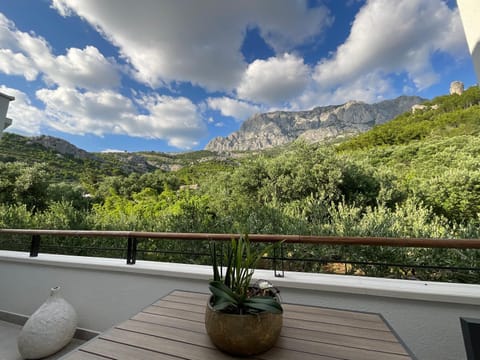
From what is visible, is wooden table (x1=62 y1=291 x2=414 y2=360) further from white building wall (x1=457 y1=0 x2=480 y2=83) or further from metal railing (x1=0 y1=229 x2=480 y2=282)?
white building wall (x1=457 y1=0 x2=480 y2=83)

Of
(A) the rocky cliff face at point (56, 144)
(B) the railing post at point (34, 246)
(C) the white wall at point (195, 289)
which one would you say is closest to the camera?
(C) the white wall at point (195, 289)

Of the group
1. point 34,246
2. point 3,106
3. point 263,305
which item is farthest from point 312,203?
point 3,106

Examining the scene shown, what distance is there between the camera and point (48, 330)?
1722mm

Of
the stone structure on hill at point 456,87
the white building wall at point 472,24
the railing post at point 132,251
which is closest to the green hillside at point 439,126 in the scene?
the stone structure on hill at point 456,87

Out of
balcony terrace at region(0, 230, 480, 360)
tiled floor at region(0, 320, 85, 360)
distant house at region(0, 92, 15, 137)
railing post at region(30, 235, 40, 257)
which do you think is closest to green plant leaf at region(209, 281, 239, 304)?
balcony terrace at region(0, 230, 480, 360)

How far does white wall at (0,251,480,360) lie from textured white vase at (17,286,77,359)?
0.54 ft

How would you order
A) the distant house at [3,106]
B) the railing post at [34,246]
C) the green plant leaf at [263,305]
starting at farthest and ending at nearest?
1. the distant house at [3,106]
2. the railing post at [34,246]
3. the green plant leaf at [263,305]

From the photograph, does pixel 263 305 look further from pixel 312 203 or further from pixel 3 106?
pixel 3 106

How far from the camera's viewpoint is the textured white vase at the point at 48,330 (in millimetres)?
1695

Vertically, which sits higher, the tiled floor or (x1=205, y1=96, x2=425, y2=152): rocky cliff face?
(x1=205, y1=96, x2=425, y2=152): rocky cliff face

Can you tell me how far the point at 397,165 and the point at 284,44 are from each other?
7.30m

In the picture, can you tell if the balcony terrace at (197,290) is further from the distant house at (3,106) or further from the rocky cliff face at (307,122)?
the rocky cliff face at (307,122)

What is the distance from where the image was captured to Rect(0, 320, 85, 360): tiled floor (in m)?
1.80

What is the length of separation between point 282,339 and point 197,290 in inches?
38.9
